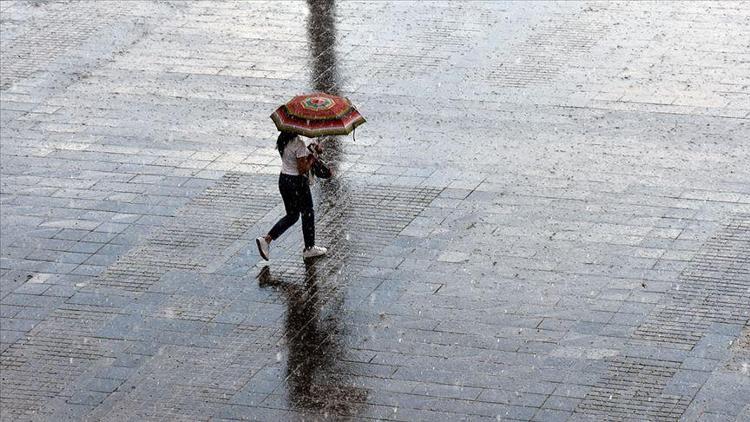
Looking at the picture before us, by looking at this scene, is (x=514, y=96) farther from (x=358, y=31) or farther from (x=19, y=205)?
(x=19, y=205)

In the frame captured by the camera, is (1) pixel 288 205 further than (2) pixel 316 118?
Yes

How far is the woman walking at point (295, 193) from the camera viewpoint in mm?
12852

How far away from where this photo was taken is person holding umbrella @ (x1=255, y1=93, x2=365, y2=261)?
1268 cm

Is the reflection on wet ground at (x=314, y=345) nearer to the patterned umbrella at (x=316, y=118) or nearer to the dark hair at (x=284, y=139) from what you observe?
the dark hair at (x=284, y=139)

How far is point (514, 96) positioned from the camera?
17109 millimetres

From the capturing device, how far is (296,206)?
43.1 ft

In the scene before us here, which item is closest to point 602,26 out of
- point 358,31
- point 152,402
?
point 358,31

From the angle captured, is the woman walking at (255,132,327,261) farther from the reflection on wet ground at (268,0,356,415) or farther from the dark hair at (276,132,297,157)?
the reflection on wet ground at (268,0,356,415)

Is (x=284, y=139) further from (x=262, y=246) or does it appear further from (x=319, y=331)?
(x=319, y=331)

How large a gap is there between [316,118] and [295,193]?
803 millimetres

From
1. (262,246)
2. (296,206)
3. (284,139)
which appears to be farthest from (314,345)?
(284,139)

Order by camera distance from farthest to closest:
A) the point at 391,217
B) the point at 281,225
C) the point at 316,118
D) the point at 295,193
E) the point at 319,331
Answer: the point at 391,217, the point at 281,225, the point at 295,193, the point at 316,118, the point at 319,331

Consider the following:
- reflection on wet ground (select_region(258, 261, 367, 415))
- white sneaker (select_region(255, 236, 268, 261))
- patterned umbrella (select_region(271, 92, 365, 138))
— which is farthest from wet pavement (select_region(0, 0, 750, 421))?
patterned umbrella (select_region(271, 92, 365, 138))

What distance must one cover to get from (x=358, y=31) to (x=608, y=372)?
9.48 meters
